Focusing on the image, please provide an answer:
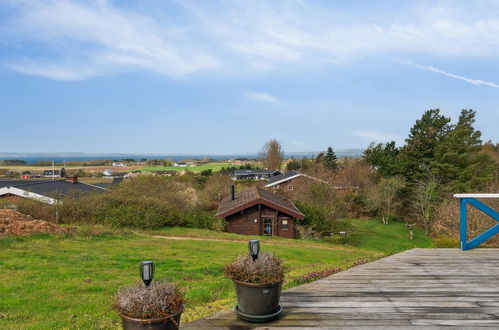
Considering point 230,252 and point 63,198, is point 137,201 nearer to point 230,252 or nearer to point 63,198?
point 63,198

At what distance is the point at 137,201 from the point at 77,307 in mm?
17863

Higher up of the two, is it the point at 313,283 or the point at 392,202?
the point at 313,283

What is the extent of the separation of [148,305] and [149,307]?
2 cm

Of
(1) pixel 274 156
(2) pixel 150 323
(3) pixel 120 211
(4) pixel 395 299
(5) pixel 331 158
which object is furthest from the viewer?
(1) pixel 274 156

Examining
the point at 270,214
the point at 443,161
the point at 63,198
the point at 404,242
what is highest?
the point at 443,161

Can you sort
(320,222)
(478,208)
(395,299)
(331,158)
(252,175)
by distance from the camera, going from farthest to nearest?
(252,175)
(331,158)
(320,222)
(478,208)
(395,299)

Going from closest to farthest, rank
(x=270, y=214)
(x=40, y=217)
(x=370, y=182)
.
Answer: (x=40, y=217) < (x=270, y=214) < (x=370, y=182)

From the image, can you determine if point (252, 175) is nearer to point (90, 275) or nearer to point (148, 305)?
point (90, 275)

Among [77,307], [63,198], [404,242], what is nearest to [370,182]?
[404,242]

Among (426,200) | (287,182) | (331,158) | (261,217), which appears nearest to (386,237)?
(426,200)

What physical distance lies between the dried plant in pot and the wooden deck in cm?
69

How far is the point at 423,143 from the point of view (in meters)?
37.9

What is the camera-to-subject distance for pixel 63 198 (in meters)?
22.3

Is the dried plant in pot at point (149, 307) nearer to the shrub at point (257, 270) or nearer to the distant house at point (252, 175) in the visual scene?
the shrub at point (257, 270)
